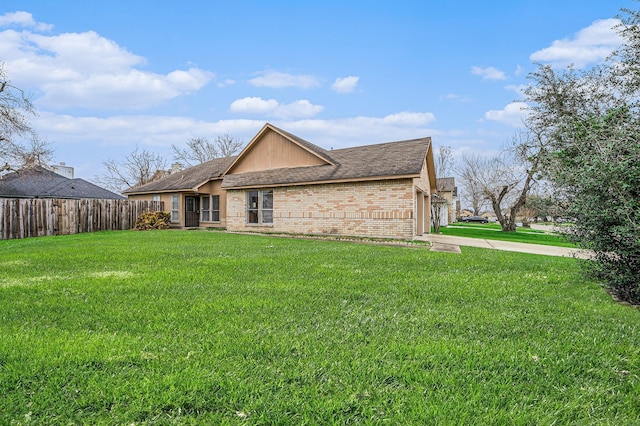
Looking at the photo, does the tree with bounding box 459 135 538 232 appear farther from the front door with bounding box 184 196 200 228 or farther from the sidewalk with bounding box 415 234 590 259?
the front door with bounding box 184 196 200 228

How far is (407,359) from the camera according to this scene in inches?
Result: 117

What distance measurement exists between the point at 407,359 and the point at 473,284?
3438 millimetres

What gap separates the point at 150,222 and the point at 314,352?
19750mm

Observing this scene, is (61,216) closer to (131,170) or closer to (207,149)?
(131,170)

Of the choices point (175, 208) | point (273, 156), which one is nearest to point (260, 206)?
point (273, 156)

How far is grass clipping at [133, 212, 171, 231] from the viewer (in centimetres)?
2006

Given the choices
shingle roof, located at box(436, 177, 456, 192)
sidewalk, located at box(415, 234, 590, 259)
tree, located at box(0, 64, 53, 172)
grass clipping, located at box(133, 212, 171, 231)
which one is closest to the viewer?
sidewalk, located at box(415, 234, 590, 259)

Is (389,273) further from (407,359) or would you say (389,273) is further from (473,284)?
(407,359)

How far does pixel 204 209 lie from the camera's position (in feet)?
74.2

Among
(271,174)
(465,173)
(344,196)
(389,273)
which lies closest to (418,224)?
(344,196)

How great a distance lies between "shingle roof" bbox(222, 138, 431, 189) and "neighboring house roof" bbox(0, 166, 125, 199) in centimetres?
1509

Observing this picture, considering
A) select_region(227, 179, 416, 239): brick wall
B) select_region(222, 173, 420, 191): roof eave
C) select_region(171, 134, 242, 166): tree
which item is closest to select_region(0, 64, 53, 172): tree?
select_region(222, 173, 420, 191): roof eave

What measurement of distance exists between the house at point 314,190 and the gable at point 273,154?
51mm

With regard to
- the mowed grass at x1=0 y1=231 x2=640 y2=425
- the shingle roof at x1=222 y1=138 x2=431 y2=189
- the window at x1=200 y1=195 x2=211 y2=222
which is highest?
the shingle roof at x1=222 y1=138 x2=431 y2=189
